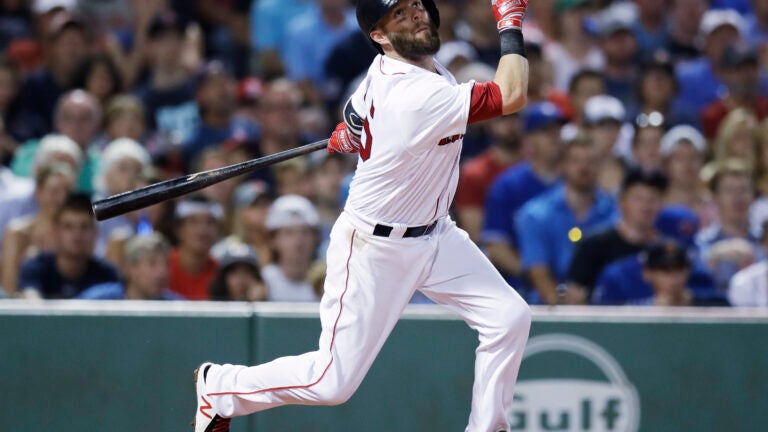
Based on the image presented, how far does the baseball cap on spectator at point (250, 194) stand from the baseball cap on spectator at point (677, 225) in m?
2.36

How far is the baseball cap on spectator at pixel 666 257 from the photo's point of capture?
684 centimetres

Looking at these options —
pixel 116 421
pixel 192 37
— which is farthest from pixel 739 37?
pixel 116 421

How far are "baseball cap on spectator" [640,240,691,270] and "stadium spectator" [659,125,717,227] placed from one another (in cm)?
92

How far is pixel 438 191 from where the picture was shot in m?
4.89

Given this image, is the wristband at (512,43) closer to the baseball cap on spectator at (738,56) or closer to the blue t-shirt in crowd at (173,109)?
the blue t-shirt in crowd at (173,109)

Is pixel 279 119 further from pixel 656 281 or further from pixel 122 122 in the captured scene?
pixel 656 281

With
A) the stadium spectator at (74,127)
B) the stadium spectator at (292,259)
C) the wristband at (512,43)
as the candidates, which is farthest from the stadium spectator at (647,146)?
the wristband at (512,43)

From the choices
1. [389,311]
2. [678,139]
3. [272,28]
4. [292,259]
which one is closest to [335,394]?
[389,311]

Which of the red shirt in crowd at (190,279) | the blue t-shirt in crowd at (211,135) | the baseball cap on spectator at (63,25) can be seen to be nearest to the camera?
the red shirt in crowd at (190,279)

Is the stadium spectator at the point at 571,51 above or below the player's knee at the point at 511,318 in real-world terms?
above

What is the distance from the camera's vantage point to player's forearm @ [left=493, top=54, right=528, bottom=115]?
457cm

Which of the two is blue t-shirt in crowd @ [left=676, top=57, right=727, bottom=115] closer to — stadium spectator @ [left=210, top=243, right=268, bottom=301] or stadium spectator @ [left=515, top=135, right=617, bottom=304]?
stadium spectator @ [left=515, top=135, right=617, bottom=304]

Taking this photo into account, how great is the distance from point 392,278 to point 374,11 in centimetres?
101

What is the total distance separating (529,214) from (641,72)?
95.4 inches
